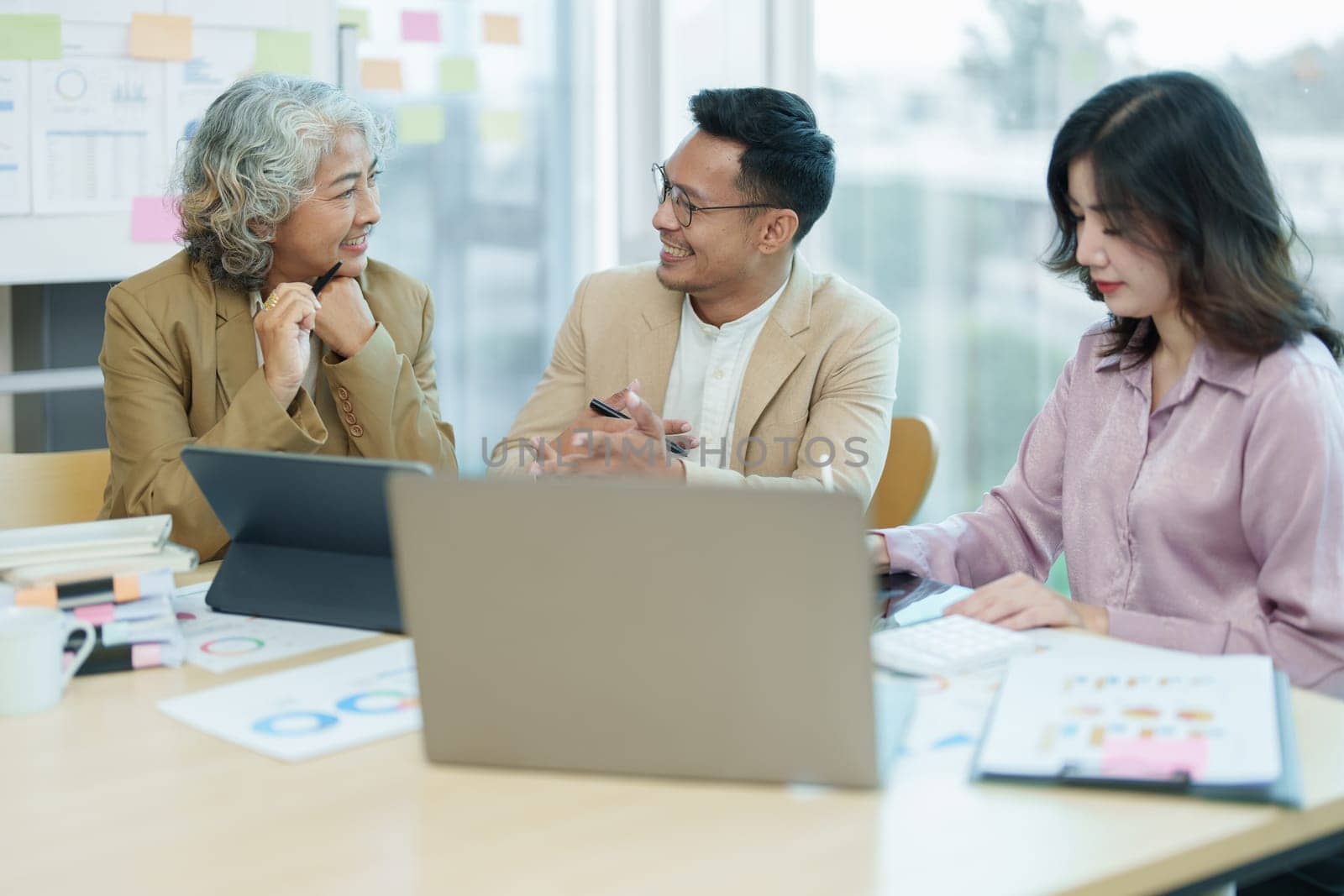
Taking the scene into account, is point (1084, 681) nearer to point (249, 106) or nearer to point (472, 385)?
point (249, 106)

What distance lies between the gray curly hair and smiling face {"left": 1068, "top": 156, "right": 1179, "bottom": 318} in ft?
3.75

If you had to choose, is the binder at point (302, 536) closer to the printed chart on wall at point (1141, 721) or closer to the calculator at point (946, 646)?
the calculator at point (946, 646)

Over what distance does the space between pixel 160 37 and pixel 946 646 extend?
7.54ft

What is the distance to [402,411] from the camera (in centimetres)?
210

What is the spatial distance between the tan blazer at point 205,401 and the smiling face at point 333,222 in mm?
112

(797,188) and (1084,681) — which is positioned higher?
(797,188)

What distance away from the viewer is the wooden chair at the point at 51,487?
6.48ft

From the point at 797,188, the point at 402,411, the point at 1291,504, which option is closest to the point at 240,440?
the point at 402,411

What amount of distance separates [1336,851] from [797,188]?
1478mm

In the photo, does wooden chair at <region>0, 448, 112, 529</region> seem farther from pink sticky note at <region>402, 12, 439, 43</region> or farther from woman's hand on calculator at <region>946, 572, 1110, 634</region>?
pink sticky note at <region>402, 12, 439, 43</region>

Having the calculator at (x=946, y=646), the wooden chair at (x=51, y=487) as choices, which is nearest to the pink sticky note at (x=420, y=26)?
the wooden chair at (x=51, y=487)

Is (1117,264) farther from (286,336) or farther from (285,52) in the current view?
(285,52)

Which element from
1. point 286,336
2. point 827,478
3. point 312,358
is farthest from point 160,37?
point 827,478

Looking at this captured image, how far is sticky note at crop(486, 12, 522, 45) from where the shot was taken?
12.0 feet
